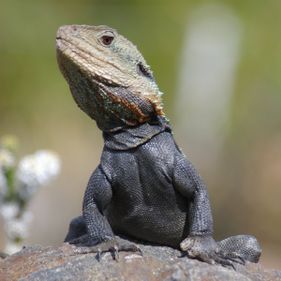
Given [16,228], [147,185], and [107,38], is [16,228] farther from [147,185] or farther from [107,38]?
[107,38]

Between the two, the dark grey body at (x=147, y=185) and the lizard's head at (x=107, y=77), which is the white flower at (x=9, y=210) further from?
the lizard's head at (x=107, y=77)

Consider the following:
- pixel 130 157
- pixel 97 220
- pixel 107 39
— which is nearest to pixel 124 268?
pixel 97 220

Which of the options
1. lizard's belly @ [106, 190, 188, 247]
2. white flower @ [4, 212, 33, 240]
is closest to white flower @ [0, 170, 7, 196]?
white flower @ [4, 212, 33, 240]

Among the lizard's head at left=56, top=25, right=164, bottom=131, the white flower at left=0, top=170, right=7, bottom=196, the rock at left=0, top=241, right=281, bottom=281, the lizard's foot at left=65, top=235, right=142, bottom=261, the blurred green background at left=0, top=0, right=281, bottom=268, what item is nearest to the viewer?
the rock at left=0, top=241, right=281, bottom=281

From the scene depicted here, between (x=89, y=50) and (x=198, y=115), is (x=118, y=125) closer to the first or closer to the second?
(x=89, y=50)

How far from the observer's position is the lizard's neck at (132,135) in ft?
21.2

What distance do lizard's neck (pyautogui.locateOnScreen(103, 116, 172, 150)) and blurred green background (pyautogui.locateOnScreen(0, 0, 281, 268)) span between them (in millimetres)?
12180

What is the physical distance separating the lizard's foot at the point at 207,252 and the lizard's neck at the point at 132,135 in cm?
61

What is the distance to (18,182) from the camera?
28.7ft

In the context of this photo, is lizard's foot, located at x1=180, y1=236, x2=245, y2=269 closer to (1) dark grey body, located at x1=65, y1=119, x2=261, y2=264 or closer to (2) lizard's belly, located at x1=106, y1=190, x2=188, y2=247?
(1) dark grey body, located at x1=65, y1=119, x2=261, y2=264

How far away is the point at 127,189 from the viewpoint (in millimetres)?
6465

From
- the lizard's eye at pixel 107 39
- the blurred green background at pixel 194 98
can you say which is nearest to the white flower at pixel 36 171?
A: the lizard's eye at pixel 107 39

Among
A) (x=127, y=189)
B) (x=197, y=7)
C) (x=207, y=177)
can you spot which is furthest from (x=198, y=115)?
(x=127, y=189)

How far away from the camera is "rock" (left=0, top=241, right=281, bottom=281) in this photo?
605 centimetres
